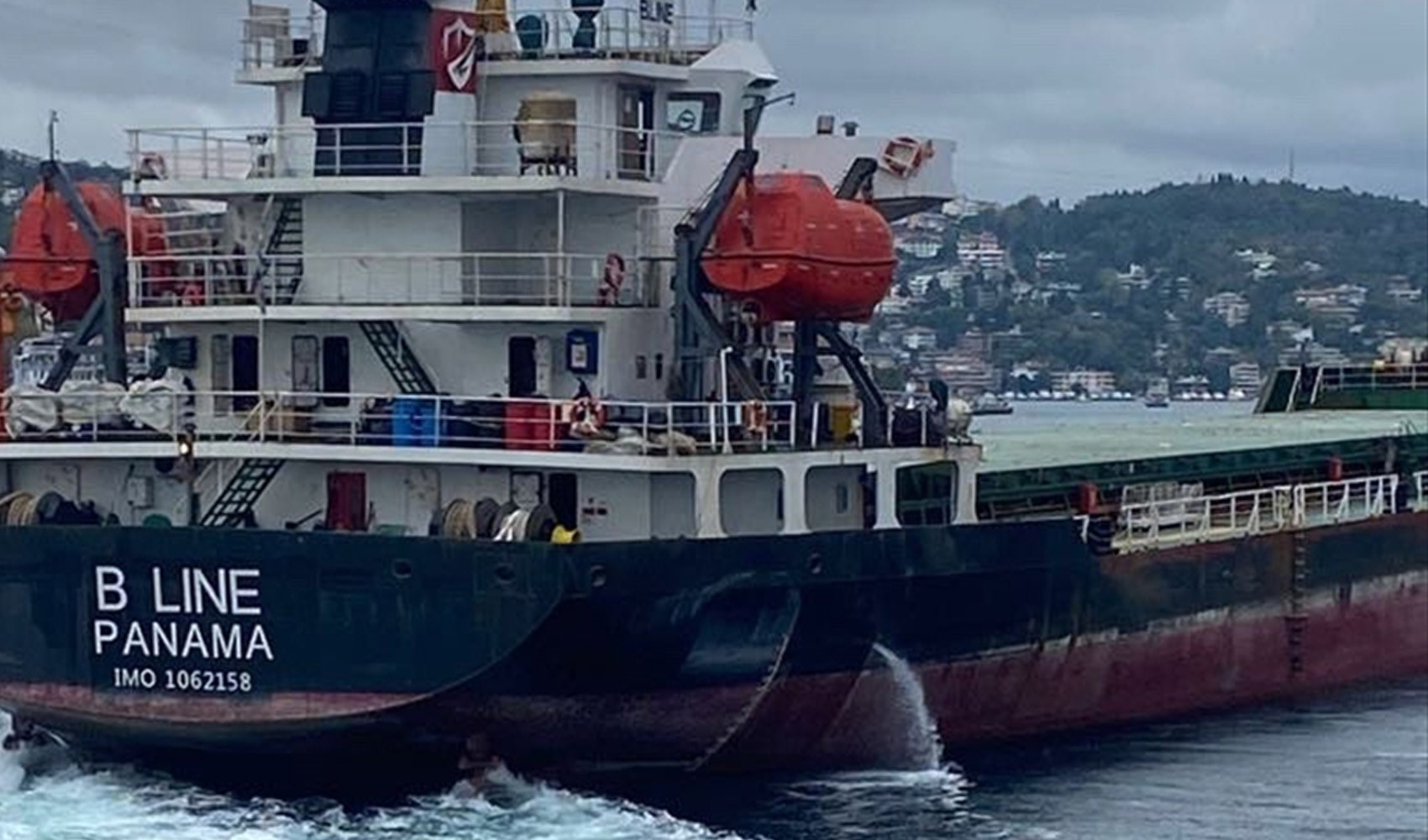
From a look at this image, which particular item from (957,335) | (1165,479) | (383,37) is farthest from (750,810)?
(957,335)

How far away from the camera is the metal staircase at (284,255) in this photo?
1177 inches

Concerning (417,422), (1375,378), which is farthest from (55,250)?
(1375,378)

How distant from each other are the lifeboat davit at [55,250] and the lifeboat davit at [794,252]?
6358mm

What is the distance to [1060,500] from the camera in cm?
3647

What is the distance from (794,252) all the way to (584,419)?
2624 mm

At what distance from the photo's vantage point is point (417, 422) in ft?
93.5

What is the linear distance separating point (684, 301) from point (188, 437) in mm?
4941

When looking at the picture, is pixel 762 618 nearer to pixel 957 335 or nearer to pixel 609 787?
pixel 609 787

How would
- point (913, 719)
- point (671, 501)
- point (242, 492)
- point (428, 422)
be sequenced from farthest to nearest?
point (913, 719) → point (242, 492) → point (671, 501) → point (428, 422)

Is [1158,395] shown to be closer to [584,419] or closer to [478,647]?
[584,419]

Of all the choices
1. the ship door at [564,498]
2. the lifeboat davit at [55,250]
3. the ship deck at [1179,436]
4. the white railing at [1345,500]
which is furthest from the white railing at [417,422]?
the white railing at [1345,500]

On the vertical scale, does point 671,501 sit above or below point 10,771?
above

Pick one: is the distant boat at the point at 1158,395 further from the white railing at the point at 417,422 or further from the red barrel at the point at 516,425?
the red barrel at the point at 516,425

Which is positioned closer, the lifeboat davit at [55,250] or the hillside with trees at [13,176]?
the lifeboat davit at [55,250]
